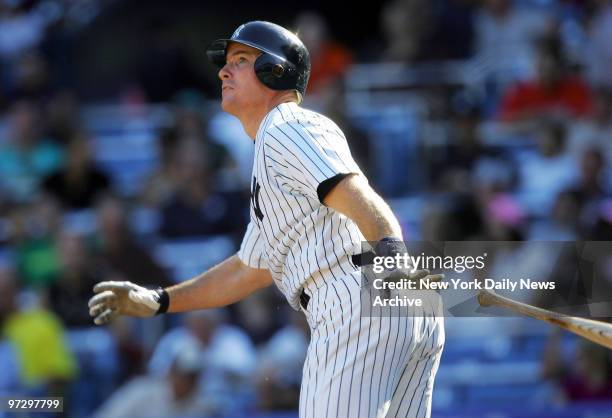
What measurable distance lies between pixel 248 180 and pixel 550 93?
249cm

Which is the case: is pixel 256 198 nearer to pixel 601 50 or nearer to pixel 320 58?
pixel 320 58

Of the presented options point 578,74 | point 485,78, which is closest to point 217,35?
point 485,78

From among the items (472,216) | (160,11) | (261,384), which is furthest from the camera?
(160,11)

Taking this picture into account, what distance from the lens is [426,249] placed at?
13.6ft

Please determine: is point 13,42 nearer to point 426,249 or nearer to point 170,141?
point 170,141

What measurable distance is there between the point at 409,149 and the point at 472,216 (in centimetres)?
101

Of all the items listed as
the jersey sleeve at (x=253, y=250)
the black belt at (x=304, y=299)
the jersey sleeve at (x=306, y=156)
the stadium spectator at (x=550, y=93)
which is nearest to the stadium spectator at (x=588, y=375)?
the stadium spectator at (x=550, y=93)

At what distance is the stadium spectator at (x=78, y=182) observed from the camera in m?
9.36

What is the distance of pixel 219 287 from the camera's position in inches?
→ 179

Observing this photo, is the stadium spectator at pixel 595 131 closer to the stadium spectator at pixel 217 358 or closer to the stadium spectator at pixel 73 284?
the stadium spectator at pixel 217 358

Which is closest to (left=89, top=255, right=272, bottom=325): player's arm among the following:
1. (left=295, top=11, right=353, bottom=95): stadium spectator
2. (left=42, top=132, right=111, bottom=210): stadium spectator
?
(left=42, top=132, right=111, bottom=210): stadium spectator

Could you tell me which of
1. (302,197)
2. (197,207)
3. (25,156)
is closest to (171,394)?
(197,207)

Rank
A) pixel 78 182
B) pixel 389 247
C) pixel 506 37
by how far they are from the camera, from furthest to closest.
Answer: pixel 506 37
pixel 78 182
pixel 389 247

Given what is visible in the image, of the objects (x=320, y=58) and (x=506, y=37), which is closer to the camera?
(x=320, y=58)
